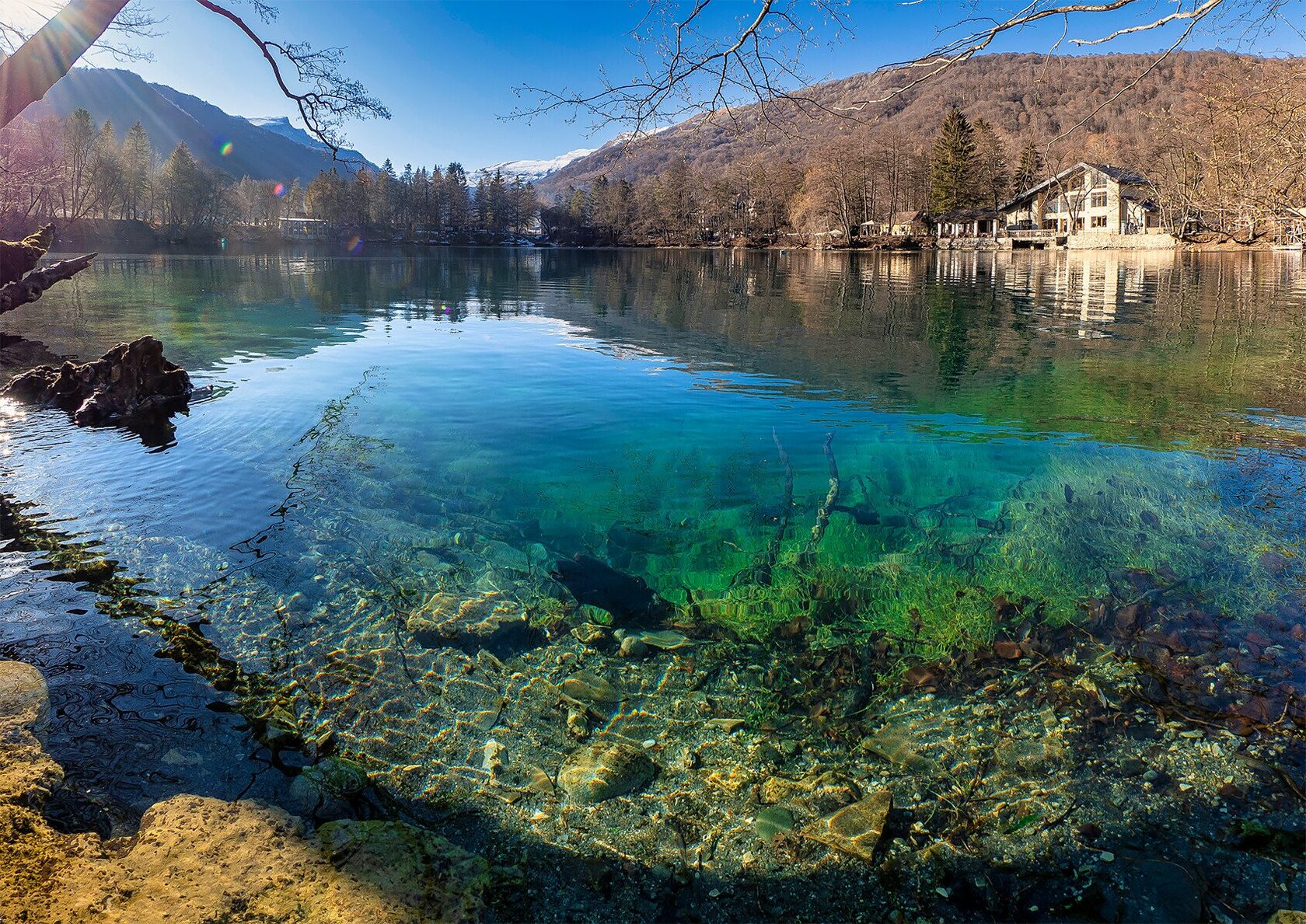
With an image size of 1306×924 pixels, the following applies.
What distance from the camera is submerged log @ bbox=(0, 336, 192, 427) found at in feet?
35.3

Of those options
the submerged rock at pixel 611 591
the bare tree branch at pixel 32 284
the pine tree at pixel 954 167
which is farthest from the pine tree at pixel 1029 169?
the submerged rock at pixel 611 591

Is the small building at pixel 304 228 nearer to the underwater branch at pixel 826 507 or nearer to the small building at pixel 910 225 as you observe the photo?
the small building at pixel 910 225

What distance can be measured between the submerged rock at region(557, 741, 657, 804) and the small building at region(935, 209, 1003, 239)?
331 ft

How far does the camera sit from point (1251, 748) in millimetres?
3947

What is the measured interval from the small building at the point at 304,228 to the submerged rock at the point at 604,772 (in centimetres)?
14916

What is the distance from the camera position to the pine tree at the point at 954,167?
93125mm

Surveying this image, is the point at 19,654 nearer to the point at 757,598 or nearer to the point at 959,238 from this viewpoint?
the point at 757,598

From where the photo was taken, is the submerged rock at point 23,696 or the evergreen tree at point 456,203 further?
the evergreen tree at point 456,203

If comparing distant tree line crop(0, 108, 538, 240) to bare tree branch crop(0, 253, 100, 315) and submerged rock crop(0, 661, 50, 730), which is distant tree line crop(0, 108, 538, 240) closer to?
bare tree branch crop(0, 253, 100, 315)

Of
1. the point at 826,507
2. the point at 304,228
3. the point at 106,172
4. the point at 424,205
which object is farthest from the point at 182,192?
the point at 826,507

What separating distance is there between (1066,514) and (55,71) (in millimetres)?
8989

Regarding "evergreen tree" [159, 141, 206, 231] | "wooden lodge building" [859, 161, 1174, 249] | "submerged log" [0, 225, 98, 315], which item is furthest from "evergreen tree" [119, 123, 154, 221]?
"wooden lodge building" [859, 161, 1174, 249]

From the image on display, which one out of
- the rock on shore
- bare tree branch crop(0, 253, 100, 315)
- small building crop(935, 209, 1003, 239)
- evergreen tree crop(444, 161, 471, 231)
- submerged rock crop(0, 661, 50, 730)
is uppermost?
evergreen tree crop(444, 161, 471, 231)

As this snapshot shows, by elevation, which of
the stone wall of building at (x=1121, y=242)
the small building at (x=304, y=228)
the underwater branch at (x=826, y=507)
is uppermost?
the small building at (x=304, y=228)
